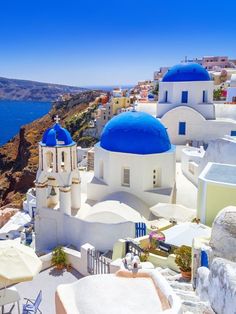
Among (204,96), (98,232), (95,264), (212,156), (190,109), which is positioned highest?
(204,96)

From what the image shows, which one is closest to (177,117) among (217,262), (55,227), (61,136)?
(61,136)

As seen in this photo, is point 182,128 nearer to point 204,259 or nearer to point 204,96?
point 204,96

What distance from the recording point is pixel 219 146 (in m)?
15.3

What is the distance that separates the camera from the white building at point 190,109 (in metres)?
23.7

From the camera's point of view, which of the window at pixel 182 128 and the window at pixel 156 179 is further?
the window at pixel 182 128

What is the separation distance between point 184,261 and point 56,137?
8.13m

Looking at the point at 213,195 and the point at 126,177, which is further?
the point at 126,177

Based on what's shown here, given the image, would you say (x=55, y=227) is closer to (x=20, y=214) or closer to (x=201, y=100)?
(x=20, y=214)

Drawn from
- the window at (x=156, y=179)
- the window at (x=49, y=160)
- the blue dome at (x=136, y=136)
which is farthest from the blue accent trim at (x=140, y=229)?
the window at (x=49, y=160)

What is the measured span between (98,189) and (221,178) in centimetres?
702

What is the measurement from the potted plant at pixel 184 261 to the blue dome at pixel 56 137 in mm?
7393

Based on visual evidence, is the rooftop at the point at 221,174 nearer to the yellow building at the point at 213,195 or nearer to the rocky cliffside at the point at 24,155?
the yellow building at the point at 213,195

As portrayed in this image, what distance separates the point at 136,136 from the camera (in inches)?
609

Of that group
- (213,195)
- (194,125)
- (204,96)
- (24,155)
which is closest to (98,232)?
(213,195)
